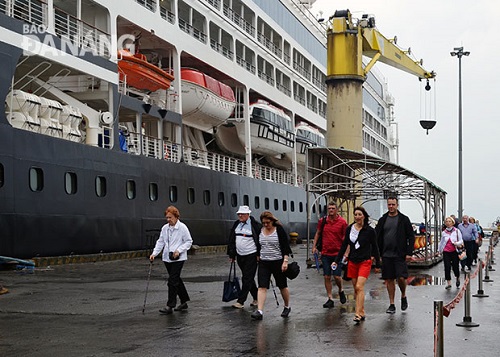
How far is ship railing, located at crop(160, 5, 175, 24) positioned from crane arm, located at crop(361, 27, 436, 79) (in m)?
11.7

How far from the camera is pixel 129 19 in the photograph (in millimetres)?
28141

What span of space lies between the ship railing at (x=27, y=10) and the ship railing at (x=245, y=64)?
58.8ft

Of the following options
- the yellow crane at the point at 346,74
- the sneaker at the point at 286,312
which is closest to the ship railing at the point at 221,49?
the yellow crane at the point at 346,74

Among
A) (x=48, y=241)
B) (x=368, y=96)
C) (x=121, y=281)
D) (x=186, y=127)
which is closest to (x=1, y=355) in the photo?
(x=121, y=281)

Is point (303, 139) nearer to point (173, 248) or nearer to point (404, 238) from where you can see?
point (404, 238)

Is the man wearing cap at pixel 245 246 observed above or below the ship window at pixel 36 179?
below

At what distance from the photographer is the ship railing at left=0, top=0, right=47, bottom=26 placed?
21.2 meters

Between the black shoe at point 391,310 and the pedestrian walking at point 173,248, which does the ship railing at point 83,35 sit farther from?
the black shoe at point 391,310

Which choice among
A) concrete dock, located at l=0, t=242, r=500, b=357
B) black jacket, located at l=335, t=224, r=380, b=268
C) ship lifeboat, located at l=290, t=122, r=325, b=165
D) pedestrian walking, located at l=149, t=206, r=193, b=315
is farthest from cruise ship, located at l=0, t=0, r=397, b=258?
black jacket, located at l=335, t=224, r=380, b=268

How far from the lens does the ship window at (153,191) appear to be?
28.1 meters

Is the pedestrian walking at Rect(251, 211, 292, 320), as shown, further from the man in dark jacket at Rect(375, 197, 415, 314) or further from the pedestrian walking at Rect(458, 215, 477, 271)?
the pedestrian walking at Rect(458, 215, 477, 271)

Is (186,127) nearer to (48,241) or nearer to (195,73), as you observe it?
(195,73)

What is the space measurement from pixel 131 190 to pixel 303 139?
939 inches

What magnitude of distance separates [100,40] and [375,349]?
18.9 meters
